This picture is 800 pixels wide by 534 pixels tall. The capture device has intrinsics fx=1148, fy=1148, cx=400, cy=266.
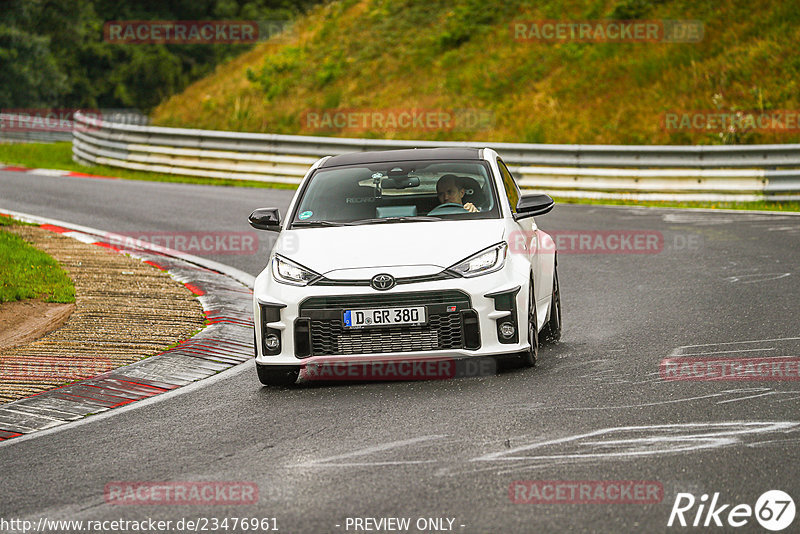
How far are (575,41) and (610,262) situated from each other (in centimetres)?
1974

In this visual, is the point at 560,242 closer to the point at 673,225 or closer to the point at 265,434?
the point at 673,225

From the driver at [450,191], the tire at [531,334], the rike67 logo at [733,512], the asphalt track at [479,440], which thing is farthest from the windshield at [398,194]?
the rike67 logo at [733,512]

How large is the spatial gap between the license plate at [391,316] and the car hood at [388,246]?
24cm

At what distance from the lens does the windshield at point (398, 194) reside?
8617 mm

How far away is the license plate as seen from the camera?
7570 millimetres

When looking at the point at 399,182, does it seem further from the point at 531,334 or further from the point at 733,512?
the point at 733,512

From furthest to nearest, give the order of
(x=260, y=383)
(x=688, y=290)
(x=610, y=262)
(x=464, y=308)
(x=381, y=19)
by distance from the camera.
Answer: (x=381, y=19)
(x=610, y=262)
(x=688, y=290)
(x=260, y=383)
(x=464, y=308)

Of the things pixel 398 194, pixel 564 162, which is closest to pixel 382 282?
pixel 398 194

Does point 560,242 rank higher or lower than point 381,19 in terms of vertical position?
lower

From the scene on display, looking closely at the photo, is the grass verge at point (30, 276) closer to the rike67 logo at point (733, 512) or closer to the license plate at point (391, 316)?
the license plate at point (391, 316)

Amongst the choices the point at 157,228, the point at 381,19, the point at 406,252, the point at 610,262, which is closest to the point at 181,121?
the point at 381,19

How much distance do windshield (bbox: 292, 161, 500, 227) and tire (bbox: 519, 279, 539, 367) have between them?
2.49 ft

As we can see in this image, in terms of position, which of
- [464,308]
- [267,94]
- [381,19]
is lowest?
[464,308]

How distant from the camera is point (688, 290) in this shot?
11523 mm
